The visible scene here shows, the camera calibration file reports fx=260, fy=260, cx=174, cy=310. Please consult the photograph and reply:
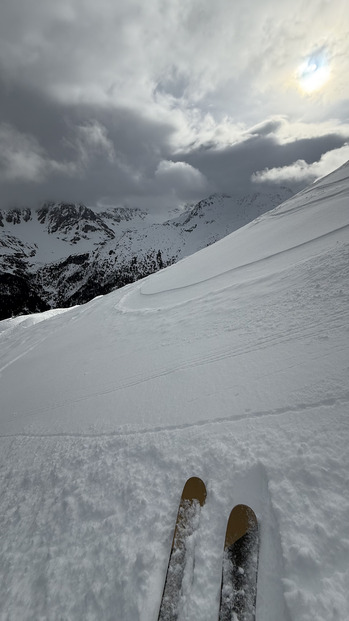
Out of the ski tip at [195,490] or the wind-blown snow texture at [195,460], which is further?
the ski tip at [195,490]

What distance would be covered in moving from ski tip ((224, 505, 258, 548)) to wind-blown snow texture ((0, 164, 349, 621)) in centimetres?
9

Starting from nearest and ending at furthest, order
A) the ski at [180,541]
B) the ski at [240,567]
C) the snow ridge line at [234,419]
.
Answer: the ski at [240,567] → the ski at [180,541] → the snow ridge line at [234,419]

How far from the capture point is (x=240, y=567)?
2.15 m

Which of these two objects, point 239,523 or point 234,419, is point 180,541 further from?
point 234,419

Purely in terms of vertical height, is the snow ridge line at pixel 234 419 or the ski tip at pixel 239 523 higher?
the snow ridge line at pixel 234 419

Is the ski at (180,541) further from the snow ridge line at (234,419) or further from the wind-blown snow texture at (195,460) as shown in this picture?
the snow ridge line at (234,419)

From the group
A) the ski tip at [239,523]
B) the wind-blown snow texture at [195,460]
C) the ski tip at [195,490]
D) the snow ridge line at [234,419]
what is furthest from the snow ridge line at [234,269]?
the ski tip at [239,523]

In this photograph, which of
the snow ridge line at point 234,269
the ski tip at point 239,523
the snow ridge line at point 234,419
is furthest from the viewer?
the snow ridge line at point 234,269

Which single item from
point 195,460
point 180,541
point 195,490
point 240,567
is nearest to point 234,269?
point 195,460

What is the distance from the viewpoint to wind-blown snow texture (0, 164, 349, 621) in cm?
215

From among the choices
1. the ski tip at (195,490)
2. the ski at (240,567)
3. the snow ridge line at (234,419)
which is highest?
the snow ridge line at (234,419)

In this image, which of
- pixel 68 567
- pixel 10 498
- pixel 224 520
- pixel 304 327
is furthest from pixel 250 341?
pixel 10 498

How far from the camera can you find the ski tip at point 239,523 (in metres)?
2.28

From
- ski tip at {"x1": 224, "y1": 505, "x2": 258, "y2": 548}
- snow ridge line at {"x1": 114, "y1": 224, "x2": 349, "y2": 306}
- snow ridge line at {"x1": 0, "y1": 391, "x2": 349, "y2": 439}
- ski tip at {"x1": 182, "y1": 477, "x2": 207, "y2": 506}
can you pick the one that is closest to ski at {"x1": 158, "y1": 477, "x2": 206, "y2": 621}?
ski tip at {"x1": 182, "y1": 477, "x2": 207, "y2": 506}
